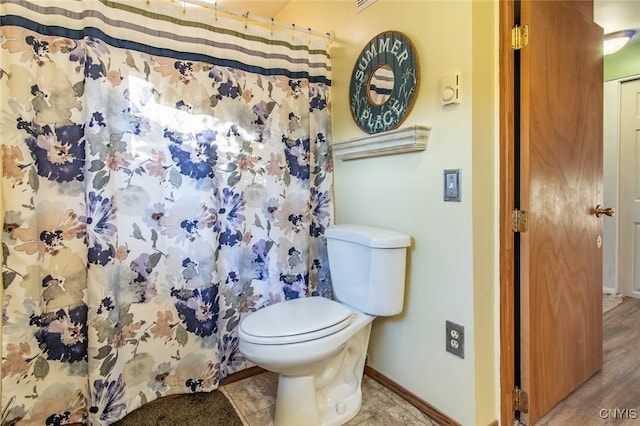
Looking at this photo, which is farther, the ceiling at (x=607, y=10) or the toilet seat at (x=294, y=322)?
the ceiling at (x=607, y=10)

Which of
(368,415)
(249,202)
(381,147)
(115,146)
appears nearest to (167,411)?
(368,415)

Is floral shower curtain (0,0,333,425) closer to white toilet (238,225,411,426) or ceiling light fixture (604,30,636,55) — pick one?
white toilet (238,225,411,426)

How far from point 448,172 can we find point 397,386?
3.43 ft

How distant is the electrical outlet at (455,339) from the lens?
4.40 ft

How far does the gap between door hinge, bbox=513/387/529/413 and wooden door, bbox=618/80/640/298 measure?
7.95 ft

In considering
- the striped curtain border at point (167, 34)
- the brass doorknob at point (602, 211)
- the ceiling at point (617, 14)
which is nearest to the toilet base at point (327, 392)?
the brass doorknob at point (602, 211)

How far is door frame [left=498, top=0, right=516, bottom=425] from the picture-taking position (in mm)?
1345

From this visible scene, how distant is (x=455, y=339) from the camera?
137 cm

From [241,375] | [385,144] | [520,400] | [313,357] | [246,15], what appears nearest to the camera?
[313,357]

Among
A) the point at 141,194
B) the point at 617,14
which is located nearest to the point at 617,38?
the point at 617,14

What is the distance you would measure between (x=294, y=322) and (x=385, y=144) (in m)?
0.86

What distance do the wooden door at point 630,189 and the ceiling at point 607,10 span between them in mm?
599

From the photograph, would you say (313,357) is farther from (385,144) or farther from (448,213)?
(385,144)

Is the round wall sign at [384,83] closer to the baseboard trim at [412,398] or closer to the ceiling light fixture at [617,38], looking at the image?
the baseboard trim at [412,398]
